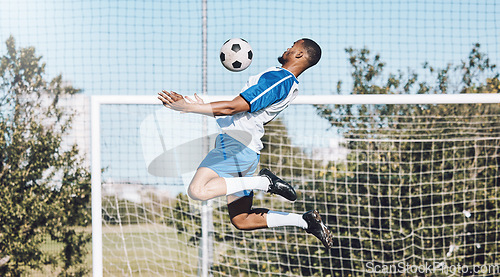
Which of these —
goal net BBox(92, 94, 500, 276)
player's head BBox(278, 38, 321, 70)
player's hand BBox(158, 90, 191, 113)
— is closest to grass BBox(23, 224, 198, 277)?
goal net BBox(92, 94, 500, 276)

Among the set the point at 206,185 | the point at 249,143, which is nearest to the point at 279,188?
the point at 249,143

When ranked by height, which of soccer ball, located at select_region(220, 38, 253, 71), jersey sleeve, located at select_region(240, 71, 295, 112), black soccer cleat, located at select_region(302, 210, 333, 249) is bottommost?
black soccer cleat, located at select_region(302, 210, 333, 249)

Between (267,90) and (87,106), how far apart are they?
4052 millimetres

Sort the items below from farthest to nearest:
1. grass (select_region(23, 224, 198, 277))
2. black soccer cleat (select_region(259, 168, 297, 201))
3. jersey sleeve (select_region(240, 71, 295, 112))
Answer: grass (select_region(23, 224, 198, 277)), black soccer cleat (select_region(259, 168, 297, 201)), jersey sleeve (select_region(240, 71, 295, 112))

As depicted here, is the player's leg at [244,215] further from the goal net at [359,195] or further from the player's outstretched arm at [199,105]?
the goal net at [359,195]

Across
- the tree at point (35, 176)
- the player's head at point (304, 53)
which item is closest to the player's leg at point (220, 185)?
the player's head at point (304, 53)

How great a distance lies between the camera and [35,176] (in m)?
6.51

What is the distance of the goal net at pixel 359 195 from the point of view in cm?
601

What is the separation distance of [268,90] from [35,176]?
4307 mm

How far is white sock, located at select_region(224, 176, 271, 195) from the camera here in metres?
3.38

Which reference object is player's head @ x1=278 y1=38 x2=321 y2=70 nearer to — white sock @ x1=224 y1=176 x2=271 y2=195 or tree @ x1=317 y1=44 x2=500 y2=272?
white sock @ x1=224 y1=176 x2=271 y2=195

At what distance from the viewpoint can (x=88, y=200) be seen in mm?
6727

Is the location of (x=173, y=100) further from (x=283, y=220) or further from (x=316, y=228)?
(x=316, y=228)

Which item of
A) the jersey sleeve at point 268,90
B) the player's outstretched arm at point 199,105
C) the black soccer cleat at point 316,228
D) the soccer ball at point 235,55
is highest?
the soccer ball at point 235,55
